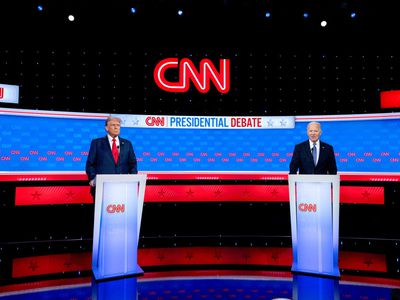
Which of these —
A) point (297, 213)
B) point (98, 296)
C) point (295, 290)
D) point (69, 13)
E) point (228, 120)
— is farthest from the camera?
point (228, 120)

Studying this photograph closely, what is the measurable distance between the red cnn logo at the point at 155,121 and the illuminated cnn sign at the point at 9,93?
87.2 inches

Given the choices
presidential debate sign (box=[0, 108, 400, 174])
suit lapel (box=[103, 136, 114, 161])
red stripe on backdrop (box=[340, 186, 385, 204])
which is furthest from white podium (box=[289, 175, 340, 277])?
red stripe on backdrop (box=[340, 186, 385, 204])

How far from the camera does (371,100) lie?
6840 millimetres

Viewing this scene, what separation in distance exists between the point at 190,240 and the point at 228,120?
92.7 inches

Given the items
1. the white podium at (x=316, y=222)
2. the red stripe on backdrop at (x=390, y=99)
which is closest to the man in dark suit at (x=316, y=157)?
the white podium at (x=316, y=222)

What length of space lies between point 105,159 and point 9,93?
3.14 m

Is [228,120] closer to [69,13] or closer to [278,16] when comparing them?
[278,16]

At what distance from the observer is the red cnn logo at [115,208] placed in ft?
12.1

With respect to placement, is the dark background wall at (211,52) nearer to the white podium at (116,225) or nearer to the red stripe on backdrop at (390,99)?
the red stripe on backdrop at (390,99)

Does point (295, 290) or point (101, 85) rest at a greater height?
point (101, 85)

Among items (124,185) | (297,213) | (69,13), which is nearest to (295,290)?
(297,213)

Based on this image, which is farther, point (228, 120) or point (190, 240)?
point (228, 120)

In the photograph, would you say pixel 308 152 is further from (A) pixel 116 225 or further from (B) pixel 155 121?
(B) pixel 155 121

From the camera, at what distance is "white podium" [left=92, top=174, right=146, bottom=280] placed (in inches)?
144
